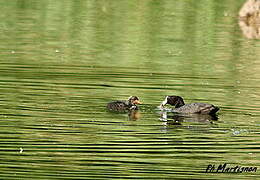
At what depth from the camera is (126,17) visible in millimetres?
30312

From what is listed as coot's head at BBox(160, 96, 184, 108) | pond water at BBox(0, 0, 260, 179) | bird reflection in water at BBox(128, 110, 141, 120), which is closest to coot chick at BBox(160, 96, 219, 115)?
coot's head at BBox(160, 96, 184, 108)

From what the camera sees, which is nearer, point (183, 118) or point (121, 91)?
point (183, 118)

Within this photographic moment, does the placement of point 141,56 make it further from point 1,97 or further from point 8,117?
point 8,117

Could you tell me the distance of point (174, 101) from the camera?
609 inches

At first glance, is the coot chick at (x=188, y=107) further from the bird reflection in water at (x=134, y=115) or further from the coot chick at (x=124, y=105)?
the bird reflection in water at (x=134, y=115)

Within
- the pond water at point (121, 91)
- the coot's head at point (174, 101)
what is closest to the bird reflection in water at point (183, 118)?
the pond water at point (121, 91)

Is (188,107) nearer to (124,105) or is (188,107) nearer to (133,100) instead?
(133,100)

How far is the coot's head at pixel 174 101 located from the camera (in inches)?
602

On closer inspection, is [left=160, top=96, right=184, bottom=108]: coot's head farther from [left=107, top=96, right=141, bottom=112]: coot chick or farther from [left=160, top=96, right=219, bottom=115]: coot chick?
[left=107, top=96, right=141, bottom=112]: coot chick

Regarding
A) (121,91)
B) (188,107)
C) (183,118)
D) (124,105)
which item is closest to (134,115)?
(124,105)

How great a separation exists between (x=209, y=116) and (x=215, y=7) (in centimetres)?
1830

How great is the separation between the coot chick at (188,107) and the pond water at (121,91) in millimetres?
139

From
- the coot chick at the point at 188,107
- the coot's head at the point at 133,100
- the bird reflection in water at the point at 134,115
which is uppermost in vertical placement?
the coot's head at the point at 133,100

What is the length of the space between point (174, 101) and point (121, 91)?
150cm
